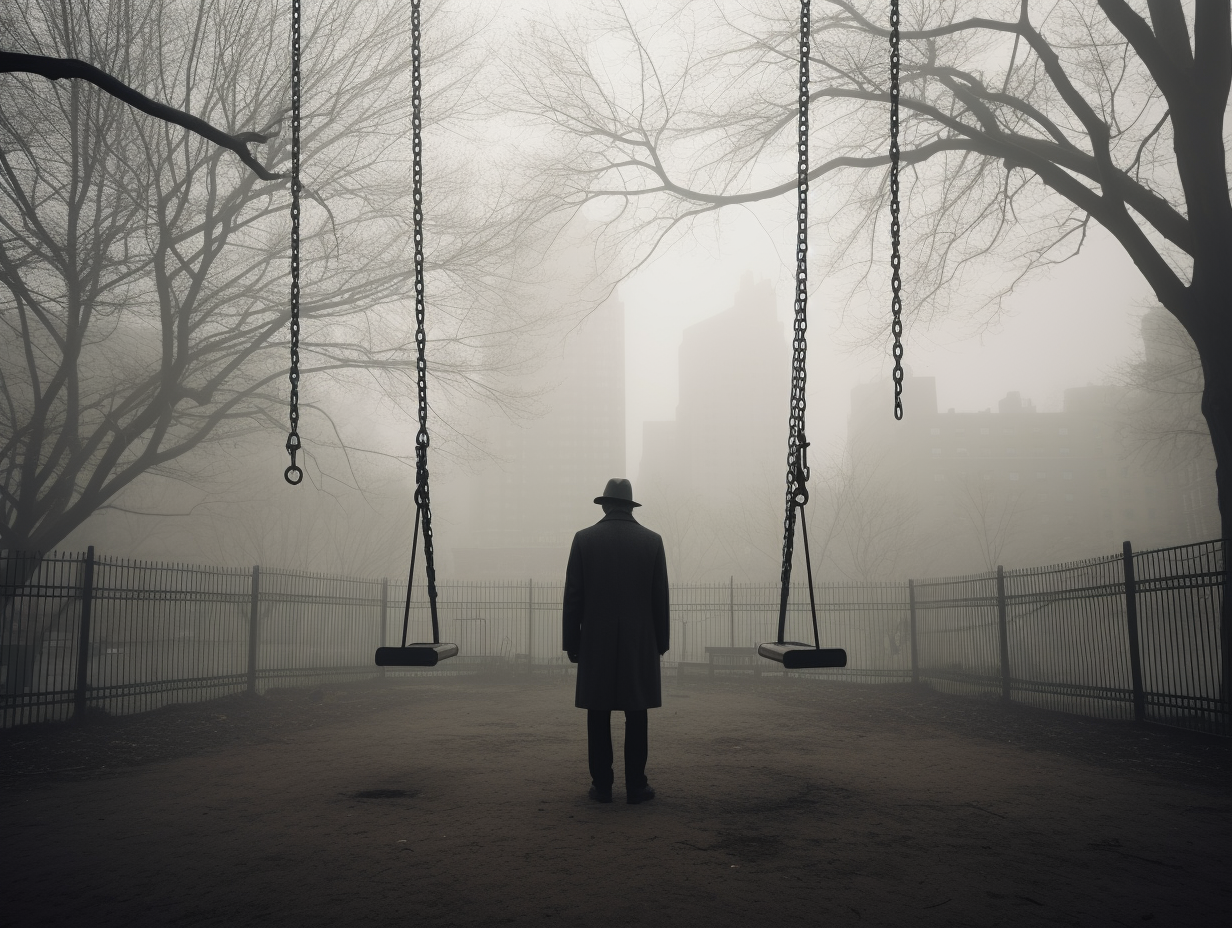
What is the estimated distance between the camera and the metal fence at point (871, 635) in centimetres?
1041

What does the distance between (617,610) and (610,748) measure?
0.97m

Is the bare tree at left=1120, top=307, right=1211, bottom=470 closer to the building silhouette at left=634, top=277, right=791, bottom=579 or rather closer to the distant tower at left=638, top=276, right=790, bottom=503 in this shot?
the building silhouette at left=634, top=277, right=791, bottom=579

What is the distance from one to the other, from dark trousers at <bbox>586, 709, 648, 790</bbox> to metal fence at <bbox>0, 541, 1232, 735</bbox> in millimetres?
6865

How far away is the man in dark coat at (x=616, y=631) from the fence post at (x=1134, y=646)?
7081mm

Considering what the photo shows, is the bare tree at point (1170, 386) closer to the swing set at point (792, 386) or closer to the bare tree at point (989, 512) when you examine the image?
the bare tree at point (989, 512)

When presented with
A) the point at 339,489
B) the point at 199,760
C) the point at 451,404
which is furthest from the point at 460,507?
the point at 199,760

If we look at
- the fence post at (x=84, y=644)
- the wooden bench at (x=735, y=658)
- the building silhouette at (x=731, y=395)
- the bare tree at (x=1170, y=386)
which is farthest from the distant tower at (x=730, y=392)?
the fence post at (x=84, y=644)

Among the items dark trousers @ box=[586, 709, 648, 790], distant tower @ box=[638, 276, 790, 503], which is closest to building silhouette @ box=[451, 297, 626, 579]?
distant tower @ box=[638, 276, 790, 503]

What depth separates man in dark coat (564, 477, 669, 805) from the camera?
20.6 ft

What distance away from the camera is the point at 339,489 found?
39812 millimetres

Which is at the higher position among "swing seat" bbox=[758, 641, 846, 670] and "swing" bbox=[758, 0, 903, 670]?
"swing" bbox=[758, 0, 903, 670]

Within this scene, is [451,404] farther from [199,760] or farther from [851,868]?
[851,868]

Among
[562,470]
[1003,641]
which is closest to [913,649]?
[1003,641]

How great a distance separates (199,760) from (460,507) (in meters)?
107
